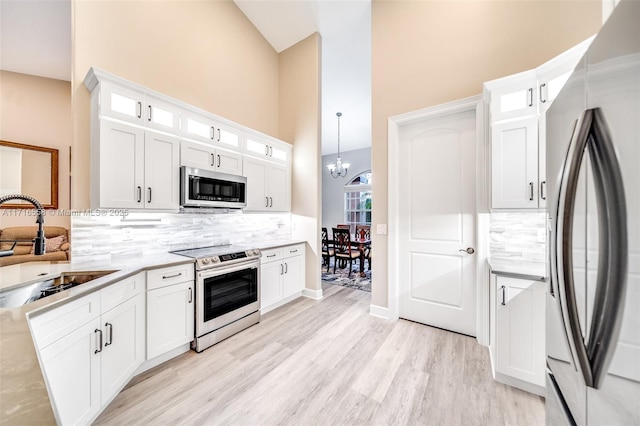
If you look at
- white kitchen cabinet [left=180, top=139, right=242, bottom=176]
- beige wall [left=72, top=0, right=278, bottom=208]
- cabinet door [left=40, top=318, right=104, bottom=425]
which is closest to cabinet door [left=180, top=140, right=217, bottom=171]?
white kitchen cabinet [left=180, top=139, right=242, bottom=176]

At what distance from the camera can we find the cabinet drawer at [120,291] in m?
1.58

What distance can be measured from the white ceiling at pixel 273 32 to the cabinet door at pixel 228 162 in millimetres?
2320

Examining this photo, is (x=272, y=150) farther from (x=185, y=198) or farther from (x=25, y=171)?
(x=25, y=171)

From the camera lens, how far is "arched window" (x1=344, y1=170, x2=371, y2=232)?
8.55 metres

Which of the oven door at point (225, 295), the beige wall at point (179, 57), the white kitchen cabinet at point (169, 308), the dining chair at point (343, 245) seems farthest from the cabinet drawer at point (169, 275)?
the dining chair at point (343, 245)

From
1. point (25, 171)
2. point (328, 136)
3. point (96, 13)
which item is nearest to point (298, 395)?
point (96, 13)

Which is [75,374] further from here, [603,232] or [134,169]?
[603,232]

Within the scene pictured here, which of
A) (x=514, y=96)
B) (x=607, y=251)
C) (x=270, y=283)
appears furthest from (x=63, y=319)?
(x=514, y=96)

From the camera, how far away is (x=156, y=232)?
103 inches

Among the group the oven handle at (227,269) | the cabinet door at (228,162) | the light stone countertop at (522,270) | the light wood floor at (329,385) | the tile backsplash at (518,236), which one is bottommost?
the light wood floor at (329,385)

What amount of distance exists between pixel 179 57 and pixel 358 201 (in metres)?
6.83

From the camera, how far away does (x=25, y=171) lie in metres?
3.58

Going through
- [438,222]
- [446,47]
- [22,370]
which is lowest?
[22,370]

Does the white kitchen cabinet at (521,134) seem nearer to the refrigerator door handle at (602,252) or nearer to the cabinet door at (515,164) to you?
the cabinet door at (515,164)
